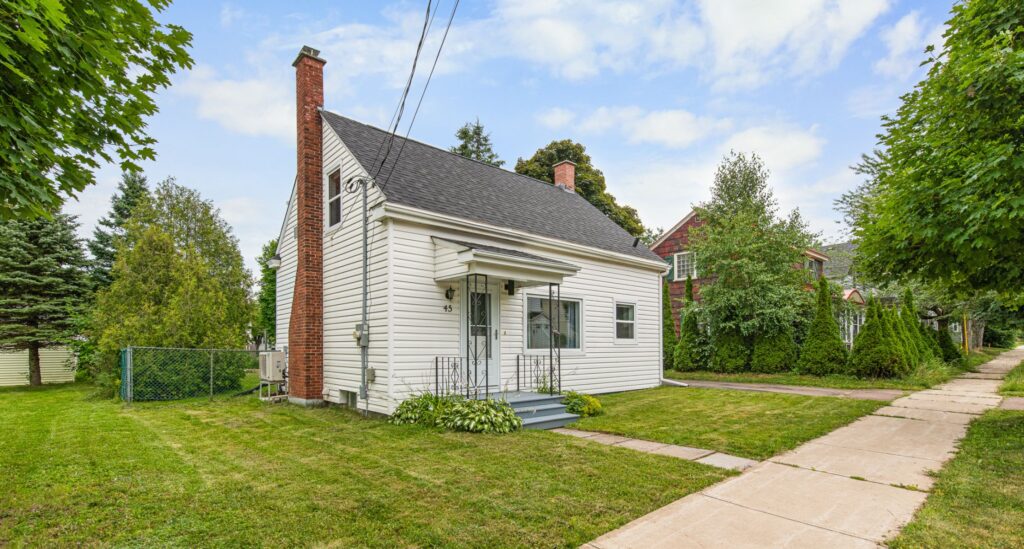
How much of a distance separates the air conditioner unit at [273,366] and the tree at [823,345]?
14299 mm

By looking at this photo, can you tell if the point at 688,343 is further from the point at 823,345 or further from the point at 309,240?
the point at 309,240

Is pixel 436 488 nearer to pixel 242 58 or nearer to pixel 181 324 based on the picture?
pixel 242 58

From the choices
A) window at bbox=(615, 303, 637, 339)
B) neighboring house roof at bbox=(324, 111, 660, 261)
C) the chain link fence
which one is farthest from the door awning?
the chain link fence

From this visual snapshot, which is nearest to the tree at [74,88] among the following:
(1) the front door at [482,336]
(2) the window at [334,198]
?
(2) the window at [334,198]

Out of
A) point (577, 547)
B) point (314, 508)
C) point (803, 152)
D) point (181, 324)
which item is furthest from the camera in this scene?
point (803, 152)

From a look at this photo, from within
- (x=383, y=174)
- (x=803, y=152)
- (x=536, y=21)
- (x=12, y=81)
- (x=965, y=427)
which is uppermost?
(x=803, y=152)

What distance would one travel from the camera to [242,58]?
27.7 feet

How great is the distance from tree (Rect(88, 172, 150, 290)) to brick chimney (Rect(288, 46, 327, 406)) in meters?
12.0

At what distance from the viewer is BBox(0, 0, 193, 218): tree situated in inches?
134

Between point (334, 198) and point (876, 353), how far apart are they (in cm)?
1457

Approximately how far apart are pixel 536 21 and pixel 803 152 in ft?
46.2

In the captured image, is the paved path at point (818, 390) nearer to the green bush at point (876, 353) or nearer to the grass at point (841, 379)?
the grass at point (841, 379)

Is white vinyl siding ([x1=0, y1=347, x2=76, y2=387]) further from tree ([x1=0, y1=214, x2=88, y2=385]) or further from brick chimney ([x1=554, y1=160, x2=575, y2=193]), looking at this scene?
brick chimney ([x1=554, y1=160, x2=575, y2=193])

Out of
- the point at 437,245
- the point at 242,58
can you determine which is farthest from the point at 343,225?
the point at 242,58
